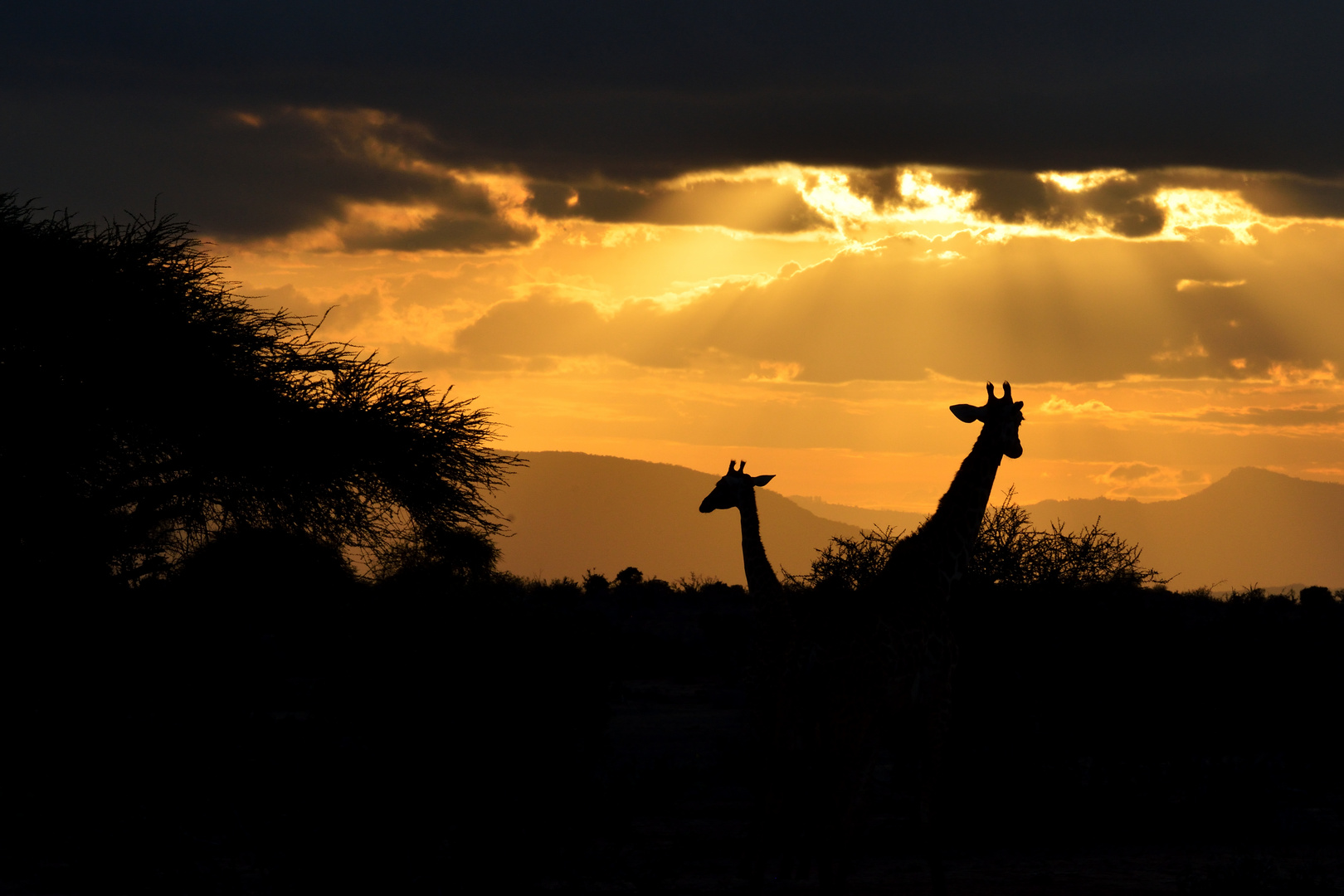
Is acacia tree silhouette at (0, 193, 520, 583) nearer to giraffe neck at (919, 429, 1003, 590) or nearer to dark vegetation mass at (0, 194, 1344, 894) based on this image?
dark vegetation mass at (0, 194, 1344, 894)

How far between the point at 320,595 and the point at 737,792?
16.9m

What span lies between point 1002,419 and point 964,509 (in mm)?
826

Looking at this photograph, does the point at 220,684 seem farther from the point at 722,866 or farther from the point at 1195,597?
the point at 1195,597

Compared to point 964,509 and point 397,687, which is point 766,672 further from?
point 397,687

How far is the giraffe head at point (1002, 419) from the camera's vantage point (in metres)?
12.1

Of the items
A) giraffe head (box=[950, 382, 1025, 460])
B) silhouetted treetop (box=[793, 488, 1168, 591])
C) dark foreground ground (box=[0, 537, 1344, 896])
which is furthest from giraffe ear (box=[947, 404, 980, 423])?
silhouetted treetop (box=[793, 488, 1168, 591])

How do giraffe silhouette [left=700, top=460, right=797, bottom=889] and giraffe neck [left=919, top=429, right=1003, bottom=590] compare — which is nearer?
giraffe silhouette [left=700, top=460, right=797, bottom=889]

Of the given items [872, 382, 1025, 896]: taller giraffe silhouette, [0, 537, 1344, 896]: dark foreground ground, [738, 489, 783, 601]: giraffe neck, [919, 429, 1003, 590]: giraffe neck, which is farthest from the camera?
[0, 537, 1344, 896]: dark foreground ground

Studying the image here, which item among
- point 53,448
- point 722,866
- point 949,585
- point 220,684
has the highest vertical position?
point 53,448

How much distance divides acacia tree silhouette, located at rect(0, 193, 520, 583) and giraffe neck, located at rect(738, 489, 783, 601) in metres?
12.3

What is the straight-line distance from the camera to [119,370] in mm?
21703

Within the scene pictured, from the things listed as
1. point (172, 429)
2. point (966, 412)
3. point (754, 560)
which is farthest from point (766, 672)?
point (172, 429)

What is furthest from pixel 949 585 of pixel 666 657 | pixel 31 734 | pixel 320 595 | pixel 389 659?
pixel 320 595

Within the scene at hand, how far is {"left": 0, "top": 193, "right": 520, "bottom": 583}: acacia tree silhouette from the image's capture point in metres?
21.2
